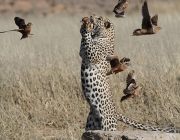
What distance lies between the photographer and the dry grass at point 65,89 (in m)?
8.82

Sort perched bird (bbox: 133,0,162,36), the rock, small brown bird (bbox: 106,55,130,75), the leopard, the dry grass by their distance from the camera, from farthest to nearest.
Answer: the dry grass
the leopard
small brown bird (bbox: 106,55,130,75)
perched bird (bbox: 133,0,162,36)
the rock

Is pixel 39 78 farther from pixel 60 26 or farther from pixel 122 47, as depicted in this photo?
pixel 60 26

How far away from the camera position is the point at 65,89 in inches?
397

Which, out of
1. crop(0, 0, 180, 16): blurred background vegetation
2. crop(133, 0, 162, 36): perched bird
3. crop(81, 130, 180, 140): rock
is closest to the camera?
crop(81, 130, 180, 140): rock

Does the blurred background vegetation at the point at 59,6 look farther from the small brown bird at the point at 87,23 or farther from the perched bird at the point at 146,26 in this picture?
the perched bird at the point at 146,26

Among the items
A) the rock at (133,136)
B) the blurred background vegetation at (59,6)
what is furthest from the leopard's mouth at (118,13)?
the blurred background vegetation at (59,6)

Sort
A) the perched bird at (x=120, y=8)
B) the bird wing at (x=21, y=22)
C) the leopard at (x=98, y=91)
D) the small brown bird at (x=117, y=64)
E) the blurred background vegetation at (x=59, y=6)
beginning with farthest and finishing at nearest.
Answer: the blurred background vegetation at (x=59, y=6) < the leopard at (x=98, y=91) < the bird wing at (x=21, y=22) < the perched bird at (x=120, y=8) < the small brown bird at (x=117, y=64)

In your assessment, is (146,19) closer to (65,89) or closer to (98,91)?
(98,91)

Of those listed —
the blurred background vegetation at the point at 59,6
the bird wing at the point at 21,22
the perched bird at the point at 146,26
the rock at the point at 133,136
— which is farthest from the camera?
the blurred background vegetation at the point at 59,6

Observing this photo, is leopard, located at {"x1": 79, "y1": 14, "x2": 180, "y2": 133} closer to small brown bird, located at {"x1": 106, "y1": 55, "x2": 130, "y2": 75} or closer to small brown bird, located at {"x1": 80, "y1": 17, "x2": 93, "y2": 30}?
small brown bird, located at {"x1": 80, "y1": 17, "x2": 93, "y2": 30}

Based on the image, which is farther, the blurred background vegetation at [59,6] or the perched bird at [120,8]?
the blurred background vegetation at [59,6]

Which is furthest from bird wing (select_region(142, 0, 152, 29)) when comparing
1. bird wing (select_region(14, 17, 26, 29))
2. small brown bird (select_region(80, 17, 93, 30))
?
bird wing (select_region(14, 17, 26, 29))

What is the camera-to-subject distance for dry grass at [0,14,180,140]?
28.9 ft

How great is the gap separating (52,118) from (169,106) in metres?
1.89
